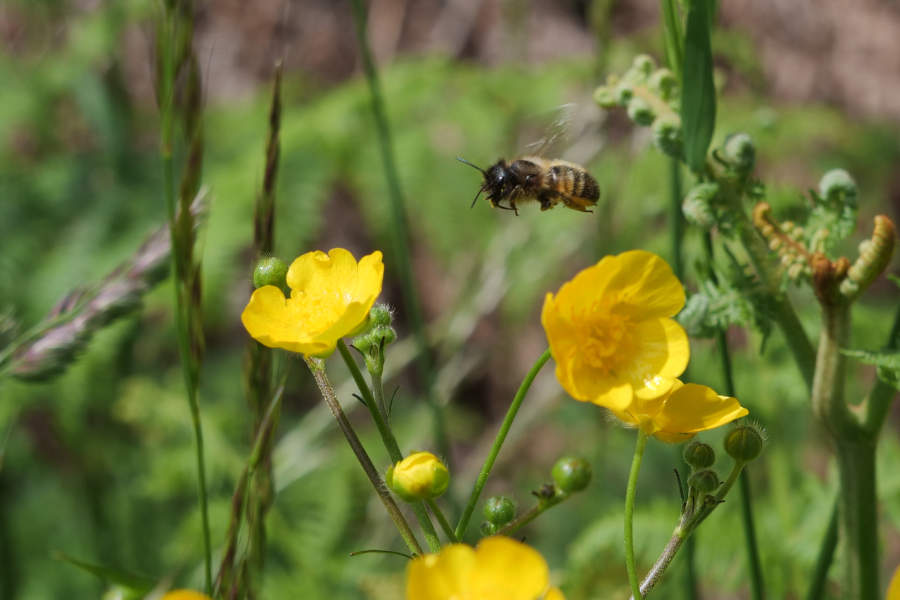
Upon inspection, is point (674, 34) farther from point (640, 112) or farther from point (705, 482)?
point (705, 482)

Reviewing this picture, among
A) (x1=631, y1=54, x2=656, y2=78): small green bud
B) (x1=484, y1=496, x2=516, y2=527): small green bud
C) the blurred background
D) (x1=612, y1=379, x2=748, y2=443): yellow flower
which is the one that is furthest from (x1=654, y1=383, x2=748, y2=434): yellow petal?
the blurred background

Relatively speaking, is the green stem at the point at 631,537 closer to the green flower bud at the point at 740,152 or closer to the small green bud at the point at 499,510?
the small green bud at the point at 499,510

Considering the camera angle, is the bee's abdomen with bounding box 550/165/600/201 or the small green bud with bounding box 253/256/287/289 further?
the bee's abdomen with bounding box 550/165/600/201

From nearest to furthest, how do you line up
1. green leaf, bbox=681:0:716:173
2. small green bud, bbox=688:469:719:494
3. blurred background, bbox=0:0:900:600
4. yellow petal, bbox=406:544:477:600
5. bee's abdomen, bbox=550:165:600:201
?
yellow petal, bbox=406:544:477:600
small green bud, bbox=688:469:719:494
green leaf, bbox=681:0:716:173
bee's abdomen, bbox=550:165:600:201
blurred background, bbox=0:0:900:600

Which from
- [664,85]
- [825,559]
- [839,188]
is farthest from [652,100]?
[825,559]

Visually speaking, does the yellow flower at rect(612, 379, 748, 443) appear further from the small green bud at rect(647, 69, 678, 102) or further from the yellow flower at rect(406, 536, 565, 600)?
the small green bud at rect(647, 69, 678, 102)

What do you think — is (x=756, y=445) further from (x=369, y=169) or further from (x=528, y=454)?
(x=528, y=454)
